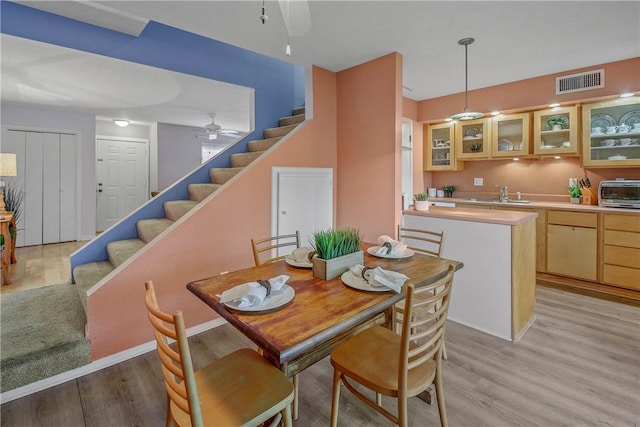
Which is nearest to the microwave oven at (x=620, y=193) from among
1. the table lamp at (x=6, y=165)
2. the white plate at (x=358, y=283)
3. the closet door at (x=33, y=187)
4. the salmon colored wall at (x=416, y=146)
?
the salmon colored wall at (x=416, y=146)

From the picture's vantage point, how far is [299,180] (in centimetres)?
337

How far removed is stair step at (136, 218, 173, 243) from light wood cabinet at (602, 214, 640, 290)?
4541mm

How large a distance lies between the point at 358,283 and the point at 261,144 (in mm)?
2809

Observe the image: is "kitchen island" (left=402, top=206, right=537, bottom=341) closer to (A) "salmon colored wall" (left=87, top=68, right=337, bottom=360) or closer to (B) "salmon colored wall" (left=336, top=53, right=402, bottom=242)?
(B) "salmon colored wall" (left=336, top=53, right=402, bottom=242)

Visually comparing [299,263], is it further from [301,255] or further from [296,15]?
[296,15]

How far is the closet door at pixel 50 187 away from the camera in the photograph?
18.3 ft

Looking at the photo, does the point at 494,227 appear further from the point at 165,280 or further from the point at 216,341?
the point at 165,280

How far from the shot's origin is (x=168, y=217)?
142 inches

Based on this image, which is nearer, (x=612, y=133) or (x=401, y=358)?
(x=401, y=358)

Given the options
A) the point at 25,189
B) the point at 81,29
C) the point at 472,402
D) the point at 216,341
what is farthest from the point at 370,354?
the point at 25,189

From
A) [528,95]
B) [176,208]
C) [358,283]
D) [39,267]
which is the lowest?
[39,267]

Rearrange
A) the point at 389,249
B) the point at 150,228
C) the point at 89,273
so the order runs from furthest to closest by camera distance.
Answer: the point at 150,228
the point at 89,273
the point at 389,249

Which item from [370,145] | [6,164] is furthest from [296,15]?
[6,164]

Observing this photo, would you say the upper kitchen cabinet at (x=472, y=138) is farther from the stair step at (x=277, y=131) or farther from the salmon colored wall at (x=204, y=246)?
the stair step at (x=277, y=131)
